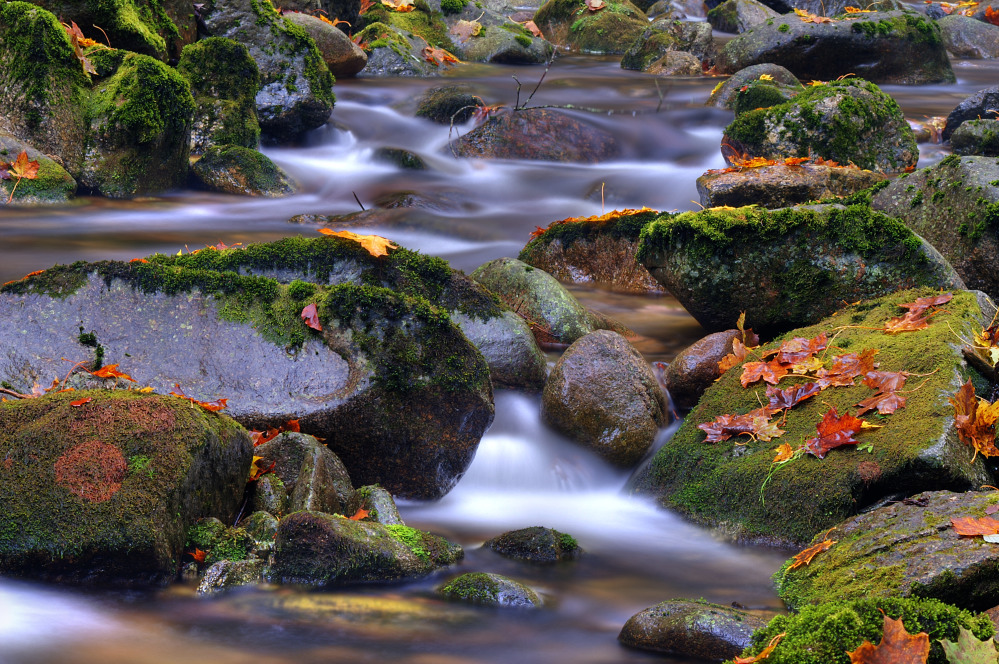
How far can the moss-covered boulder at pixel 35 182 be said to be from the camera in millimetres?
8656

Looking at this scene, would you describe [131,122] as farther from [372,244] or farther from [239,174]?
[372,244]

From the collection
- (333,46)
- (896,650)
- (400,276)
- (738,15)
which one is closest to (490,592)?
(896,650)

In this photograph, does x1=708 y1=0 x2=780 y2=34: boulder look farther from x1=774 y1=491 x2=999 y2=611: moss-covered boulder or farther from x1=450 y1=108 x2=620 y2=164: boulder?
x1=774 y1=491 x2=999 y2=611: moss-covered boulder

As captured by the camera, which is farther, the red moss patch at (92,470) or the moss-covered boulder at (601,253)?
the moss-covered boulder at (601,253)

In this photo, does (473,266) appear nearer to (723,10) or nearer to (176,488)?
(176,488)

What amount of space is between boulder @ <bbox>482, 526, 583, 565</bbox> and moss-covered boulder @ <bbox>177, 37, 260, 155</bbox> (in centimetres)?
813

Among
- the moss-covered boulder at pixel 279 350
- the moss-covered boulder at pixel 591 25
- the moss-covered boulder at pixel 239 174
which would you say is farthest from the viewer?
the moss-covered boulder at pixel 591 25

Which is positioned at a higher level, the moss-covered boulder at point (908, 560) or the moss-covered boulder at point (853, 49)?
the moss-covered boulder at point (853, 49)

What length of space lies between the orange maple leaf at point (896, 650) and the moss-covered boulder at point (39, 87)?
9197 mm

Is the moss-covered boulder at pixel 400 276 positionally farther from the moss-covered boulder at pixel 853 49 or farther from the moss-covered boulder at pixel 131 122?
the moss-covered boulder at pixel 853 49

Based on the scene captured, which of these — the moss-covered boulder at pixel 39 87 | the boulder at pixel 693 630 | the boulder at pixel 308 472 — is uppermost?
the moss-covered boulder at pixel 39 87

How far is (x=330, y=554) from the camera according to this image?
3.45m

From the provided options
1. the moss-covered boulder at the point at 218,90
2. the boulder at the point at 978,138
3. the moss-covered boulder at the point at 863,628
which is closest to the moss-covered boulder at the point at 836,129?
the boulder at the point at 978,138

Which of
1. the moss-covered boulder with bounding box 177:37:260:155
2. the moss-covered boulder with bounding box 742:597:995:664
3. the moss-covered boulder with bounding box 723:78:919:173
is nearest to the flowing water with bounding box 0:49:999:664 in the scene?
the moss-covered boulder with bounding box 177:37:260:155
